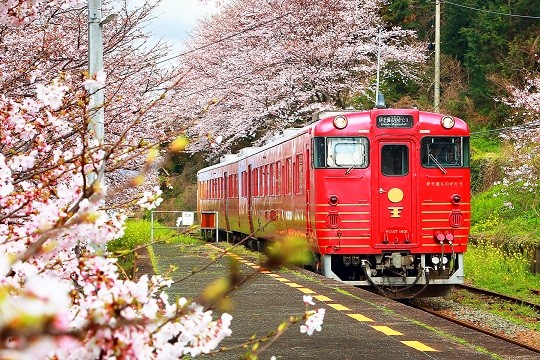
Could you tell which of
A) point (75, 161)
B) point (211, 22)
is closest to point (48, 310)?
point (75, 161)

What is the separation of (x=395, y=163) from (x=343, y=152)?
78 centimetres

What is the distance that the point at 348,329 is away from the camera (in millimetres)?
9023

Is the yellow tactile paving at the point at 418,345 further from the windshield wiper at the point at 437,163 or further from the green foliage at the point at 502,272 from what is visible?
the green foliage at the point at 502,272

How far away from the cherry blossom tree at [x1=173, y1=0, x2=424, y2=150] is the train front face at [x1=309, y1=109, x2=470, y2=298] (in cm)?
1590

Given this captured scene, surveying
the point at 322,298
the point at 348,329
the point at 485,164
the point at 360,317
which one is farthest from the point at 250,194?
the point at 348,329

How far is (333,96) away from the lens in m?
33.0

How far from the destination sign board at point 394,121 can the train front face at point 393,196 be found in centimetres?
1

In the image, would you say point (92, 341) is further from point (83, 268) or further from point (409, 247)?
point (409, 247)

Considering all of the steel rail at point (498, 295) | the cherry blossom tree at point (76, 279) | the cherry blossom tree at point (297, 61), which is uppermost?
the cherry blossom tree at point (297, 61)

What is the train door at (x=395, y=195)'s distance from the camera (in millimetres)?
14719

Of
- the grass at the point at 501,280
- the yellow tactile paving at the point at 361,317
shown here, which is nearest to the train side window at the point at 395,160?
the yellow tactile paving at the point at 361,317

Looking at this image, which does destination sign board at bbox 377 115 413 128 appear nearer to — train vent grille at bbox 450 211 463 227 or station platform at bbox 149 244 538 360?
train vent grille at bbox 450 211 463 227

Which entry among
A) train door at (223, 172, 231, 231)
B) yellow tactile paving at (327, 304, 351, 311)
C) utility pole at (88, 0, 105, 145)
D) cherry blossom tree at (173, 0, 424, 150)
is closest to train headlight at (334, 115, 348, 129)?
yellow tactile paving at (327, 304, 351, 311)

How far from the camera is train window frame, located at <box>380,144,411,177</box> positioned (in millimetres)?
14875
